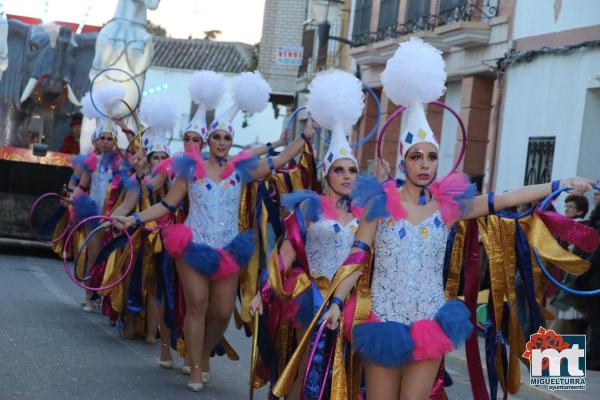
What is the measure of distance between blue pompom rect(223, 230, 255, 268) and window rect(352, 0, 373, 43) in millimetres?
21436

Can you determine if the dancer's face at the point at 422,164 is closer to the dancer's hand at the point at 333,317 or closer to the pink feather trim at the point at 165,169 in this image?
the dancer's hand at the point at 333,317

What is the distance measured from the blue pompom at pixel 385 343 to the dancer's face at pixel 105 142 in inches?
314

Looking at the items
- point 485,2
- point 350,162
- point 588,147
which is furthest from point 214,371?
point 485,2

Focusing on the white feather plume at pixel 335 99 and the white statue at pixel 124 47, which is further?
the white statue at pixel 124 47

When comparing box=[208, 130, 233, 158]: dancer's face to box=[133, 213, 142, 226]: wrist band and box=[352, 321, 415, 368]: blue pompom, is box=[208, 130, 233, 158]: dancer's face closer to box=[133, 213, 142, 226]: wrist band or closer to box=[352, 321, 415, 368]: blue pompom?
box=[133, 213, 142, 226]: wrist band

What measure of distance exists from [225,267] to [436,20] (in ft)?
54.2

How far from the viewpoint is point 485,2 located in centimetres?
2302

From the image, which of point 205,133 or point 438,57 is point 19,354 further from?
point 438,57

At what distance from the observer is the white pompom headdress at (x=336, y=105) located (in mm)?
7855

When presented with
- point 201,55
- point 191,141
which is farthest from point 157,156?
point 201,55

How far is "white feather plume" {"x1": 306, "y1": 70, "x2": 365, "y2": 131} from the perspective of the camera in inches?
309

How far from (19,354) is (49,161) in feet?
34.1

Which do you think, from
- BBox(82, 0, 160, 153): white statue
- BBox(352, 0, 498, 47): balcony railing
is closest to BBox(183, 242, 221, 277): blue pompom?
BBox(82, 0, 160, 153): white statue

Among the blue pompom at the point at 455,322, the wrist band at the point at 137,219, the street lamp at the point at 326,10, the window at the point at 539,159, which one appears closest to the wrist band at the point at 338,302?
the blue pompom at the point at 455,322
